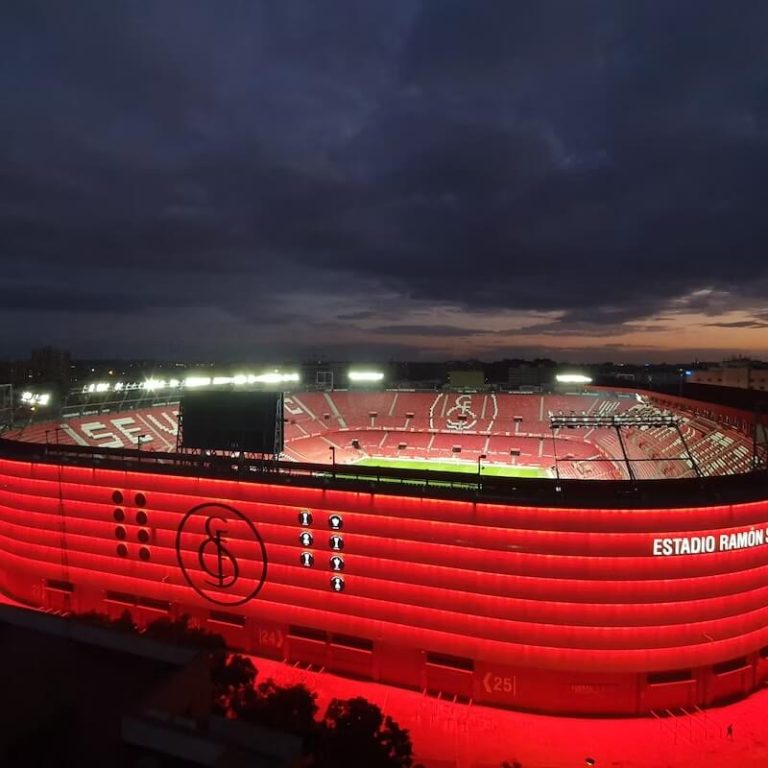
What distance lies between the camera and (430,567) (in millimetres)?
21609

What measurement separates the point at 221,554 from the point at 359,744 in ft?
48.8

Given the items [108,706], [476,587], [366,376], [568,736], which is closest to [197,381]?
[366,376]

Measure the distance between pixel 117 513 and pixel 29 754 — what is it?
1919 centimetres

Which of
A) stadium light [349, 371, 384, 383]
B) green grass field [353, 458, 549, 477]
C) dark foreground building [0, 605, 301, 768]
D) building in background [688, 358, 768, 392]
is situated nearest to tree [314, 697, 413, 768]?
dark foreground building [0, 605, 301, 768]

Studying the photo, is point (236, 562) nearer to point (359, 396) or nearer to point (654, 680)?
point (654, 680)

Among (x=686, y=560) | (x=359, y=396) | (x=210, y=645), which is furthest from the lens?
(x=359, y=396)

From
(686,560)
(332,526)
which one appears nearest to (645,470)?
(686,560)

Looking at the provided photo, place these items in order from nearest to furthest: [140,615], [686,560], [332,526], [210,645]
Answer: [210,645] → [686,560] → [332,526] → [140,615]

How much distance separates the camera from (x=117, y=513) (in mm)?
26625

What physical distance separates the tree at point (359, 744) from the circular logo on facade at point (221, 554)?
12149mm

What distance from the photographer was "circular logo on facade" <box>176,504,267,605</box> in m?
24.2

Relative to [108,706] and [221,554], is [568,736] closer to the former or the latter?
[108,706]

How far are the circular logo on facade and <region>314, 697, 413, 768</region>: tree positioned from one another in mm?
12149

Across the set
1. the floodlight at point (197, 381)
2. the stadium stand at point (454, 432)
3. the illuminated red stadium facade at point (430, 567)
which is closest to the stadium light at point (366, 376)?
the stadium stand at point (454, 432)
